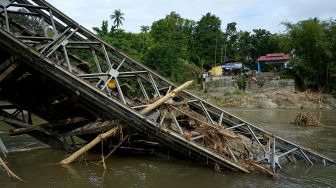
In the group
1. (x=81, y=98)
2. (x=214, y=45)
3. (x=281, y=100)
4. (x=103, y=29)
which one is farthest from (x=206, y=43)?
(x=81, y=98)

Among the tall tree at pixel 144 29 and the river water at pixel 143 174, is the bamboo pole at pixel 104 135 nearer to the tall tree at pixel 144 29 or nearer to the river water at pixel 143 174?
the river water at pixel 143 174

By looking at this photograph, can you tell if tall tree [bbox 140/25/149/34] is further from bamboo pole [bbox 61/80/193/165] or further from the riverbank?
bamboo pole [bbox 61/80/193/165]

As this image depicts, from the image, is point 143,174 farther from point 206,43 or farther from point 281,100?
point 206,43

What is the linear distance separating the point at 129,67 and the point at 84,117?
6.32 ft

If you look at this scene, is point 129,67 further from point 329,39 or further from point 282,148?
point 329,39

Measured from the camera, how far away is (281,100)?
43219mm

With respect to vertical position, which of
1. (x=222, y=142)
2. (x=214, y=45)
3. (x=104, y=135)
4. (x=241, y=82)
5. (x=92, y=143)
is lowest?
(x=222, y=142)

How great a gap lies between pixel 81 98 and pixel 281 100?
1436 inches

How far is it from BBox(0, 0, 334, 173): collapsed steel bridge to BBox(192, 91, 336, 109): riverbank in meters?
32.0

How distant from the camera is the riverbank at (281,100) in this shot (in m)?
42.7

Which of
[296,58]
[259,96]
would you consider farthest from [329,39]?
[259,96]

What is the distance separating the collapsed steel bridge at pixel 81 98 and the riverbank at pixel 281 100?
1258 inches

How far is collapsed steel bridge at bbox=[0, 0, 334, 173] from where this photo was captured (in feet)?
30.4

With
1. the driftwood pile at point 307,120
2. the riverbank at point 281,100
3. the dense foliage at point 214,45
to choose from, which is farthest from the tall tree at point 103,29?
the driftwood pile at point 307,120
